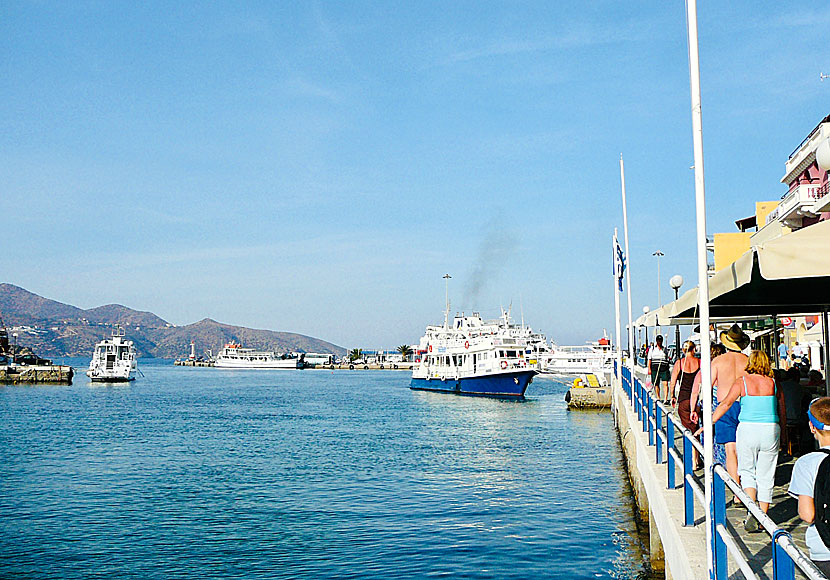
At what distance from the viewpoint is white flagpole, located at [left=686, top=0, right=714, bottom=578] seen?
19.5ft

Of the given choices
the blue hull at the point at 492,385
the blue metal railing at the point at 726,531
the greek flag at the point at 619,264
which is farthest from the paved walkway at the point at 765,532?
the blue hull at the point at 492,385

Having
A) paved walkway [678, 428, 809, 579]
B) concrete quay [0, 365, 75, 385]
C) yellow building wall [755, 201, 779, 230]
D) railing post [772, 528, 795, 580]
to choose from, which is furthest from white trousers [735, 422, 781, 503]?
concrete quay [0, 365, 75, 385]

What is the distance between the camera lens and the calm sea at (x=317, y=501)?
14.3 meters

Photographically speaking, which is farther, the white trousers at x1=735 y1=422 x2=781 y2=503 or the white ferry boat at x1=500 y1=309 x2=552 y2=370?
the white ferry boat at x1=500 y1=309 x2=552 y2=370

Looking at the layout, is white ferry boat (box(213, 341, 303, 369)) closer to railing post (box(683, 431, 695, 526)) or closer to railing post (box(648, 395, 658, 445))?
railing post (box(648, 395, 658, 445))

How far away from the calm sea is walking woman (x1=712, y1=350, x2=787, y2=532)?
5787 mm

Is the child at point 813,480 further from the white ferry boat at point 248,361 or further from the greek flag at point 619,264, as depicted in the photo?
the white ferry boat at point 248,361

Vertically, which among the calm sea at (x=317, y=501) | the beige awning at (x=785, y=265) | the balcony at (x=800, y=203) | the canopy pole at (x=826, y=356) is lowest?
the calm sea at (x=317, y=501)

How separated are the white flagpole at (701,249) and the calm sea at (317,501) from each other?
7.55 metres

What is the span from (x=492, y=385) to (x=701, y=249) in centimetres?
6035

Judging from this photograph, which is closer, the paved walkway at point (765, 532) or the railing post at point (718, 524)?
the railing post at point (718, 524)

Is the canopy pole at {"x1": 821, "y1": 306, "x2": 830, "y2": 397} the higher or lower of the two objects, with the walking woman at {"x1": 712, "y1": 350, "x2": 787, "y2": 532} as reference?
higher

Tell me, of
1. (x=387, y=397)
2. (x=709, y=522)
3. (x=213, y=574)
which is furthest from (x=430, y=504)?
(x=387, y=397)

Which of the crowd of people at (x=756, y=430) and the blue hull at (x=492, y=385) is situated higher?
the crowd of people at (x=756, y=430)
